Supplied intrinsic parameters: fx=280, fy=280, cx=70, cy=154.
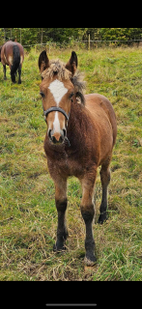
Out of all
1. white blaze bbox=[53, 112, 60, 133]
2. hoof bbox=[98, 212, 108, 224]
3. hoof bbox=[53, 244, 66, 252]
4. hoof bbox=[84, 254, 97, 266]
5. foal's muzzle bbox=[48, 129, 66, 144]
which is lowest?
hoof bbox=[98, 212, 108, 224]

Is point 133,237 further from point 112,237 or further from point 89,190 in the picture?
point 89,190

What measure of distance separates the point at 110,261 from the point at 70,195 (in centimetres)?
177

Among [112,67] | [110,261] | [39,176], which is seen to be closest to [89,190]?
[110,261]

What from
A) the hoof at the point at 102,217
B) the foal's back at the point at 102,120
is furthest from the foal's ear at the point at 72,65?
the hoof at the point at 102,217

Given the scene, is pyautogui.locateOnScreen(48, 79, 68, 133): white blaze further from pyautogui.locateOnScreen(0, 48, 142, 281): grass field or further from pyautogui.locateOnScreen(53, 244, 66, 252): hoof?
pyautogui.locateOnScreen(53, 244, 66, 252): hoof

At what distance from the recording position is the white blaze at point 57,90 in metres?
2.39

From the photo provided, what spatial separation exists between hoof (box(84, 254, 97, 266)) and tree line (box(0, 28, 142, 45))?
19.0m

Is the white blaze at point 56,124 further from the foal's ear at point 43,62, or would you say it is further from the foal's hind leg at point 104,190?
the foal's hind leg at point 104,190

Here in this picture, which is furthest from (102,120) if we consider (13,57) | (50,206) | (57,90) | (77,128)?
(13,57)

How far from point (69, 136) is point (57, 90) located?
0.65 m

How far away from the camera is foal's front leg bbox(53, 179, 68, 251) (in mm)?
3279

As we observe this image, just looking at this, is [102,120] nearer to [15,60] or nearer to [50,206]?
[50,206]

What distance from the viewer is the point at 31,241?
350cm

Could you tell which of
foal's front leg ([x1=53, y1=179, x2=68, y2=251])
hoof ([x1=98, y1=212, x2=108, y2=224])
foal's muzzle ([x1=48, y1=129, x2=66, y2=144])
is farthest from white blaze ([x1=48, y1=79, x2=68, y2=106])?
hoof ([x1=98, y1=212, x2=108, y2=224])
